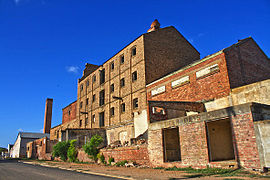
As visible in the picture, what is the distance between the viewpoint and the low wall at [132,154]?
13820 mm

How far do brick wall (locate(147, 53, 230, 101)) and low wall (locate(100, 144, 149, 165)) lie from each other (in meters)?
6.11

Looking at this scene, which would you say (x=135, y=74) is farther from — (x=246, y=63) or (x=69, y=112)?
(x=69, y=112)

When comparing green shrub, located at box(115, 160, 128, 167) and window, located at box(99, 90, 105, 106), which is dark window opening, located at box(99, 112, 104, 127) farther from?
green shrub, located at box(115, 160, 128, 167)

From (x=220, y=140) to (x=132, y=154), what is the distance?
5.42m

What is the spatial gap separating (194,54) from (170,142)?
49.3 ft

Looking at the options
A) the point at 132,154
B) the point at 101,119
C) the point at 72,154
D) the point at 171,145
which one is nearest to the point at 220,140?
the point at 171,145

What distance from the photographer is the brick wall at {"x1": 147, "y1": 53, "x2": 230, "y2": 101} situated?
1561 cm

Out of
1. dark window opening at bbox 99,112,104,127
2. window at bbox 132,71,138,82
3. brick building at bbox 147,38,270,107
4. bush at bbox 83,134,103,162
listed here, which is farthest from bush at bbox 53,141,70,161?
brick building at bbox 147,38,270,107

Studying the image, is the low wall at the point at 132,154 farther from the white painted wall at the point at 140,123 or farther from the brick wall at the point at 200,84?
the brick wall at the point at 200,84

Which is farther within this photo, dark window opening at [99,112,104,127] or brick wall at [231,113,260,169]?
dark window opening at [99,112,104,127]

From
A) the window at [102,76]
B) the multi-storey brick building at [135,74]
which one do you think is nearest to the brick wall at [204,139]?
the multi-storey brick building at [135,74]

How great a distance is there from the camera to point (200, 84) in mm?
17031

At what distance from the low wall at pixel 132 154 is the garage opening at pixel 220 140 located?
391 cm

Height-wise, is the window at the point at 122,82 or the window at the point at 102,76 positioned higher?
the window at the point at 102,76
